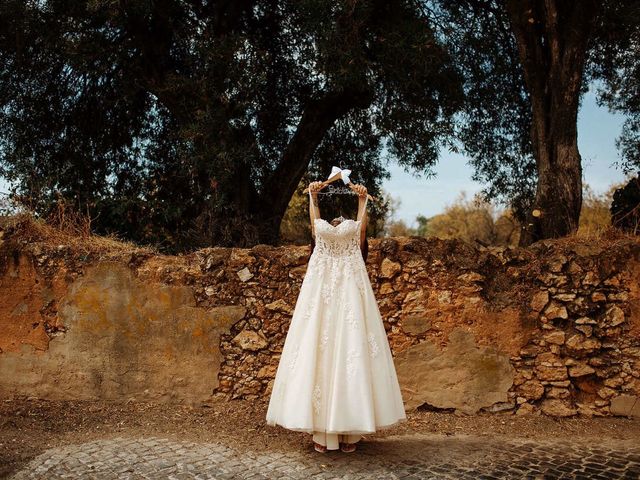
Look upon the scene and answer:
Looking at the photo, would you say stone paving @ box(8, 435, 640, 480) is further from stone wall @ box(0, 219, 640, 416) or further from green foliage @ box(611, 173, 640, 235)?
green foliage @ box(611, 173, 640, 235)

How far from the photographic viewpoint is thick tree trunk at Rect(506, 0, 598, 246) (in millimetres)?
8172

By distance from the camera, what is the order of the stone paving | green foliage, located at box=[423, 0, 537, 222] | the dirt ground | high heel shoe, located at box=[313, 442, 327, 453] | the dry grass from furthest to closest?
green foliage, located at box=[423, 0, 537, 222] → the dry grass → the dirt ground → high heel shoe, located at box=[313, 442, 327, 453] → the stone paving

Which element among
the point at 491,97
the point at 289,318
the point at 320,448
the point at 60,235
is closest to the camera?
the point at 320,448

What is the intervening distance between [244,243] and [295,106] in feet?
10.3

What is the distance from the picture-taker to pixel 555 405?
613 cm

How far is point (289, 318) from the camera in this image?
6469mm

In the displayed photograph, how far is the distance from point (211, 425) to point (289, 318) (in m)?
1.32

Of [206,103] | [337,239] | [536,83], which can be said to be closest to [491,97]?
[536,83]

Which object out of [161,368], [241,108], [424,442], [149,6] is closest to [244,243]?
[241,108]

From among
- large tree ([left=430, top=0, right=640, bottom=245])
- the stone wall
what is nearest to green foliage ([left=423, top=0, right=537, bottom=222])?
large tree ([left=430, top=0, right=640, bottom=245])

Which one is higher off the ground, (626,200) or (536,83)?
(536,83)

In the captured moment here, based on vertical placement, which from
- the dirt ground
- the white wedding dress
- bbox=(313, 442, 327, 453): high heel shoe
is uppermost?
the white wedding dress

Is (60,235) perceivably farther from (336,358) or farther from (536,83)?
(536,83)

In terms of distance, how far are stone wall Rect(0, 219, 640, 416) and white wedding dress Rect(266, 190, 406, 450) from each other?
165 cm
